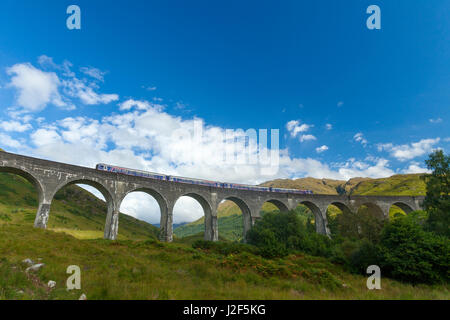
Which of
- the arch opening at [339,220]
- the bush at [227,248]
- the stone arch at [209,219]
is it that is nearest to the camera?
the bush at [227,248]

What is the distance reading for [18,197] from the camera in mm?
37375

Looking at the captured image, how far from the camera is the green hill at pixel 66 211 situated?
2961 cm

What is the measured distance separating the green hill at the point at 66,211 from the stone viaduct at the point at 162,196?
16.7ft

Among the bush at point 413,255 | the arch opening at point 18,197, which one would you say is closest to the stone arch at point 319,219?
the bush at point 413,255

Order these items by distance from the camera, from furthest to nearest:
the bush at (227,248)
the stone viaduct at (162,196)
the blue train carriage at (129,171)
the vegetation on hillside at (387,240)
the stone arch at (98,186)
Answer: the blue train carriage at (129,171)
the stone arch at (98,186)
the stone viaduct at (162,196)
the bush at (227,248)
the vegetation on hillside at (387,240)

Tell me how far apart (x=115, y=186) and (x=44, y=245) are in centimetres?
1404

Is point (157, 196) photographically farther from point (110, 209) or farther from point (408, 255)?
point (408, 255)

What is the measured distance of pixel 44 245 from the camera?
17.1 metres

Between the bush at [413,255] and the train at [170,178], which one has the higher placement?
the train at [170,178]

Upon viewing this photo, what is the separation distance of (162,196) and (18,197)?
25490 mm

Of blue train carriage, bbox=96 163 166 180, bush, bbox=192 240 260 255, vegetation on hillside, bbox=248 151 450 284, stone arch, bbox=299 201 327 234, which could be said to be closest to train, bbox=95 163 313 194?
blue train carriage, bbox=96 163 166 180

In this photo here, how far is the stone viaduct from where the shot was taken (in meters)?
Answer: 25.7

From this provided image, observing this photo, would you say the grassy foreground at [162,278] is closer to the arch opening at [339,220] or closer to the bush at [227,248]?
the bush at [227,248]
